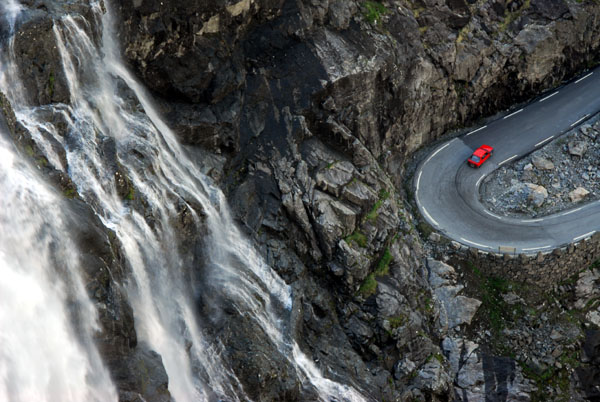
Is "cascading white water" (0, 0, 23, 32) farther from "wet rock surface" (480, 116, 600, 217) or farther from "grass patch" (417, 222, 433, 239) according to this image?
"wet rock surface" (480, 116, 600, 217)

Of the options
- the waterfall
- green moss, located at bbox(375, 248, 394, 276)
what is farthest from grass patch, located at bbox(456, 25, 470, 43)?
the waterfall

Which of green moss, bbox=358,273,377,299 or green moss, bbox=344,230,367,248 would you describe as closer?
green moss, bbox=358,273,377,299

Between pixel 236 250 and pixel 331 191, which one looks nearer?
pixel 236 250

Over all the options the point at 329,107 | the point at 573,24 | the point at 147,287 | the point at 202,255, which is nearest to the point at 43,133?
Result: the point at 147,287

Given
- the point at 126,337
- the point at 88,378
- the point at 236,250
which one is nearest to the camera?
the point at 88,378

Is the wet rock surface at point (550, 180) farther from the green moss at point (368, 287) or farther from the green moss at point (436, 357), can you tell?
the green moss at point (368, 287)

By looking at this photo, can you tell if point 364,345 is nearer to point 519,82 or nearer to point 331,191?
point 331,191

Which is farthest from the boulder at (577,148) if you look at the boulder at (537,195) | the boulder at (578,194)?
the boulder at (537,195)
